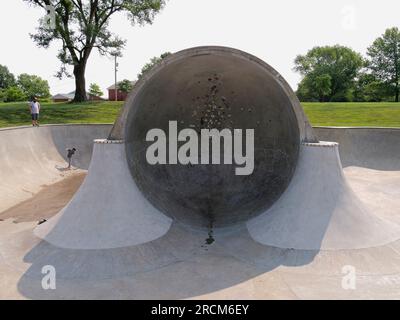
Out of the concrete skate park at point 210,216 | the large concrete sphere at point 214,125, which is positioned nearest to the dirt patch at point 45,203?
the concrete skate park at point 210,216

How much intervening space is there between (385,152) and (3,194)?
1849cm

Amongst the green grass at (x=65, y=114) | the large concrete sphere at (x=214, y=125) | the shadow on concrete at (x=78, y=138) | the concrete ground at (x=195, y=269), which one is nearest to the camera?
the concrete ground at (x=195, y=269)

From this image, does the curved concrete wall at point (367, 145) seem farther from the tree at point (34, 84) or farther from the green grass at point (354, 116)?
the tree at point (34, 84)

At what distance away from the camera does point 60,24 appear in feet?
104

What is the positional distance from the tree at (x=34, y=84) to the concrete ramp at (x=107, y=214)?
411 feet

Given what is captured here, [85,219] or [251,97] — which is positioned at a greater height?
[251,97]

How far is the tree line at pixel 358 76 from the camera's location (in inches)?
2499

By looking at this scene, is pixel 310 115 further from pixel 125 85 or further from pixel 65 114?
pixel 125 85

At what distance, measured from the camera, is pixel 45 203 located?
1301 centimetres

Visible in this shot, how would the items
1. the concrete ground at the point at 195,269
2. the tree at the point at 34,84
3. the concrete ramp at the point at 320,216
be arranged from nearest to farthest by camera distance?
the concrete ground at the point at 195,269 < the concrete ramp at the point at 320,216 < the tree at the point at 34,84

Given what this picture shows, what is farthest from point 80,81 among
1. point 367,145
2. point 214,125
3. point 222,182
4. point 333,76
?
point 333,76

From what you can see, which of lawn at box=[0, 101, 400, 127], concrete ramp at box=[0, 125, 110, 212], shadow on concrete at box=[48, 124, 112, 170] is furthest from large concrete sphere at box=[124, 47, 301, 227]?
lawn at box=[0, 101, 400, 127]
